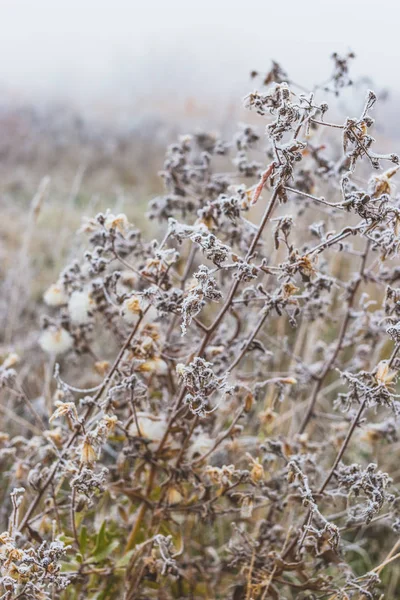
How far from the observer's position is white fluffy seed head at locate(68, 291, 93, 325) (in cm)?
101

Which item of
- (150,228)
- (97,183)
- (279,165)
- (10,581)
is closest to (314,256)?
(279,165)

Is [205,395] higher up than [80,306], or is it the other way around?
[80,306]

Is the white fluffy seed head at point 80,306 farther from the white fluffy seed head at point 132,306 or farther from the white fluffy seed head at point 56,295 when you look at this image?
the white fluffy seed head at point 132,306

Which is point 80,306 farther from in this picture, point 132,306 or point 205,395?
point 205,395

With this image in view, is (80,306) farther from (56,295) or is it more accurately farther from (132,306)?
(132,306)

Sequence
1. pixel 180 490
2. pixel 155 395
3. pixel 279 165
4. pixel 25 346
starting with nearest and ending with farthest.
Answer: pixel 279 165
pixel 180 490
pixel 155 395
pixel 25 346

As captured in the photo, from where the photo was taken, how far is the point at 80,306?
1018 mm

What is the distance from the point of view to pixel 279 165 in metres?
0.69

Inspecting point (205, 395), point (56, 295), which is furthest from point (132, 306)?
point (56, 295)

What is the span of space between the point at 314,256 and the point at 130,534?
0.58 meters

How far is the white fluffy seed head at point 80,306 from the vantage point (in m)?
1.01

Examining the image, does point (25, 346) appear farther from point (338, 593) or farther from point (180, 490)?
point (338, 593)

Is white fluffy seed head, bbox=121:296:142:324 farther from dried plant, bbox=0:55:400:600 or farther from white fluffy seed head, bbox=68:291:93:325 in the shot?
white fluffy seed head, bbox=68:291:93:325

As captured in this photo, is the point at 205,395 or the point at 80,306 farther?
the point at 80,306
